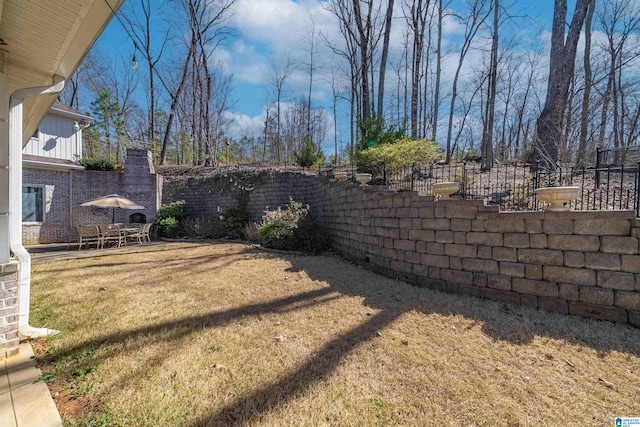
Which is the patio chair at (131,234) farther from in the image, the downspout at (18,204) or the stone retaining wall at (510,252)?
the stone retaining wall at (510,252)

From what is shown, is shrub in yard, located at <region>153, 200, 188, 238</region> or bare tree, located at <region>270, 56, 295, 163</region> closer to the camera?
shrub in yard, located at <region>153, 200, 188, 238</region>

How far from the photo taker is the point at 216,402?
2004 mm

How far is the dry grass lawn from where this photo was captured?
192cm

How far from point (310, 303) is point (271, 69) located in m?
20.6

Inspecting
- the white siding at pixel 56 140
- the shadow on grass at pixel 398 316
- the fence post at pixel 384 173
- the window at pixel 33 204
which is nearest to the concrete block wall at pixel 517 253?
the shadow on grass at pixel 398 316

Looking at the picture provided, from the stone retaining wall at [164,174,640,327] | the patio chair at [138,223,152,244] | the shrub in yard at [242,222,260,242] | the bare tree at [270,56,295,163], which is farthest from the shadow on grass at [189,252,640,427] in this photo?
the bare tree at [270,56,295,163]

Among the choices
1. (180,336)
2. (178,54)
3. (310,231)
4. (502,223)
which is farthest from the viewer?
(178,54)

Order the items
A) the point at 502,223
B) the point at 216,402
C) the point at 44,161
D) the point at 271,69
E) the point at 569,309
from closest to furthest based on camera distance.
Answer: the point at 216,402 < the point at 569,309 < the point at 502,223 < the point at 44,161 < the point at 271,69

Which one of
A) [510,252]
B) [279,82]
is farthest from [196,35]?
[510,252]

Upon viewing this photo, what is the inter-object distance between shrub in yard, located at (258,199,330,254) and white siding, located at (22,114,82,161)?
1072 cm

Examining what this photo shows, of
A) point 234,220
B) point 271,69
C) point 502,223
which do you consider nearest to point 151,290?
point 502,223

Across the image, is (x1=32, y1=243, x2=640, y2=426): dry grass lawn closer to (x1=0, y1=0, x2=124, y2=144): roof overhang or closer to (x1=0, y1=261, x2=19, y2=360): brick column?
(x1=0, y1=261, x2=19, y2=360): brick column

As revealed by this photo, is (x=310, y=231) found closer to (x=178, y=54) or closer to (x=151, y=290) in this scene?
(x=151, y=290)

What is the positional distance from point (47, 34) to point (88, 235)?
9163 mm
